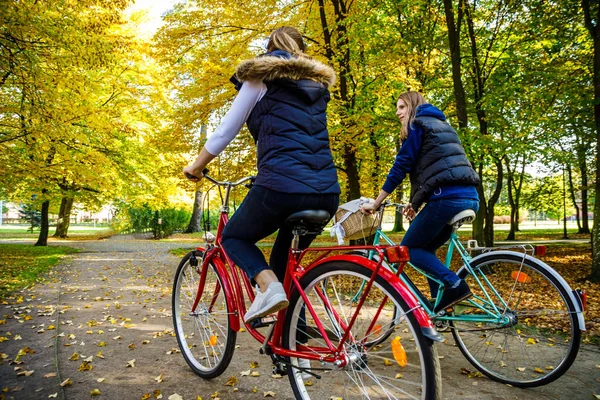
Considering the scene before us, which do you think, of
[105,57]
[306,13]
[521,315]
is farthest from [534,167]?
[521,315]

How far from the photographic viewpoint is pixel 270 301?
226cm

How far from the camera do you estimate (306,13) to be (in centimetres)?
1116

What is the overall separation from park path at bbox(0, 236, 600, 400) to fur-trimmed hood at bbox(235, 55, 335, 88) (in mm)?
1975

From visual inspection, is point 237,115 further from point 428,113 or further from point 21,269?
point 21,269

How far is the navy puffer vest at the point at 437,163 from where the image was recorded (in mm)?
3016


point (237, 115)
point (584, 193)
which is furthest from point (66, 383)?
point (584, 193)

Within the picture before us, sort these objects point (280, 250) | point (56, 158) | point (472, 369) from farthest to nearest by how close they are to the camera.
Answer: point (56, 158)
point (472, 369)
point (280, 250)

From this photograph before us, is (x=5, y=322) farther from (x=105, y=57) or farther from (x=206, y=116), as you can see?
(x=206, y=116)

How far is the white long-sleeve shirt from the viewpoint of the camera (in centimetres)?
235

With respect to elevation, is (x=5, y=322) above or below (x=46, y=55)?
below

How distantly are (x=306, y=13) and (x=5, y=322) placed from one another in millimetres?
9362

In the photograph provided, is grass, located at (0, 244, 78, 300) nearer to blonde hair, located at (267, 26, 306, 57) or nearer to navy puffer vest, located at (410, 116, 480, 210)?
blonde hair, located at (267, 26, 306, 57)

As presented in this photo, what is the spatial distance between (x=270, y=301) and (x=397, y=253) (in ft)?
2.34

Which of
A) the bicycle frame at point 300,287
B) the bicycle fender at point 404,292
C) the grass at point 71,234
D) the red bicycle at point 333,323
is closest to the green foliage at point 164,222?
the grass at point 71,234
